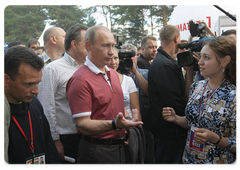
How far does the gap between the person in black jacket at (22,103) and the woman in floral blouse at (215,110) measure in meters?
1.26

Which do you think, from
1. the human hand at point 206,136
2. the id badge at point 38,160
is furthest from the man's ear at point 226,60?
the id badge at point 38,160

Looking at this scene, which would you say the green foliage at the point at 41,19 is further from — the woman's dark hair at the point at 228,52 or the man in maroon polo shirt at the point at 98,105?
the woman's dark hair at the point at 228,52

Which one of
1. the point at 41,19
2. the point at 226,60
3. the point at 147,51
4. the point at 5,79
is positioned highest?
the point at 41,19

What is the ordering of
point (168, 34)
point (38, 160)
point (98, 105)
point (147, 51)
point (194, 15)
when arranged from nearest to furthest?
point (38, 160) < point (98, 105) < point (168, 34) < point (147, 51) < point (194, 15)

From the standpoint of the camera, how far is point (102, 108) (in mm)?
1802

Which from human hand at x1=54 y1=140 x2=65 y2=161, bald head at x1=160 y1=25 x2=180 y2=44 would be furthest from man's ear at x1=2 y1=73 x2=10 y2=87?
bald head at x1=160 y1=25 x2=180 y2=44

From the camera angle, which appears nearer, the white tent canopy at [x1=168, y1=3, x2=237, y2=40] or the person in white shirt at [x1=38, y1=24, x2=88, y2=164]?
the person in white shirt at [x1=38, y1=24, x2=88, y2=164]

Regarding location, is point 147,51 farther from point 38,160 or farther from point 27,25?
point 27,25

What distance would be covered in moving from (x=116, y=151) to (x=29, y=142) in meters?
0.68

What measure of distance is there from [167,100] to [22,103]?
148 centimetres

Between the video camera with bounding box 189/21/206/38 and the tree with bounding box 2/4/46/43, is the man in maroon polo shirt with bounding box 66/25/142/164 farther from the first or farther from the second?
the tree with bounding box 2/4/46/43

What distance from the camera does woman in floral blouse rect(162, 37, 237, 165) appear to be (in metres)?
1.78

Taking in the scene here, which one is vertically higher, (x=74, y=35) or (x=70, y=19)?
(x=70, y=19)

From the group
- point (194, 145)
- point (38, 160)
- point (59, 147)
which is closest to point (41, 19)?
point (59, 147)
